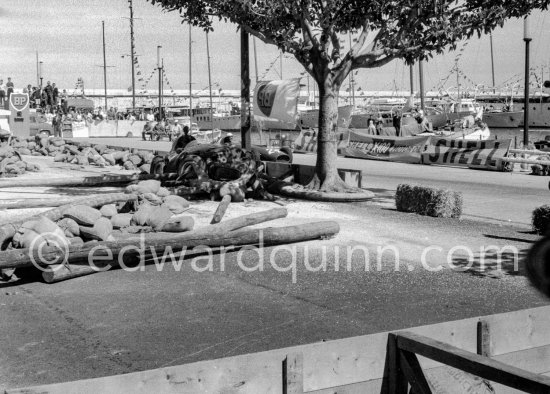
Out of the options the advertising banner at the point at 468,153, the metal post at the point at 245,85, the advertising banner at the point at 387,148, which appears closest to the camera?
the metal post at the point at 245,85

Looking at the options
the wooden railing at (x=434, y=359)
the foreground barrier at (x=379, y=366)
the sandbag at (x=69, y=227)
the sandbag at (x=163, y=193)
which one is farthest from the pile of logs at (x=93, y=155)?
the wooden railing at (x=434, y=359)

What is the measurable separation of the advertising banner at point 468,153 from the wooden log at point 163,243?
533 inches

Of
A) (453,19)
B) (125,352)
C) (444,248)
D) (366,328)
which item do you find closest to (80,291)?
(125,352)

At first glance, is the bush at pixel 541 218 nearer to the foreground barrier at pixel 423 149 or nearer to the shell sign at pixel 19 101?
the foreground barrier at pixel 423 149

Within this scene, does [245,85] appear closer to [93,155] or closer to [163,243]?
[93,155]

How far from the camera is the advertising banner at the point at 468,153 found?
25344mm

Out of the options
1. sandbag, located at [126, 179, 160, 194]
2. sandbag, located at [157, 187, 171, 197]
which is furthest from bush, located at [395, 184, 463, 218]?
sandbag, located at [126, 179, 160, 194]

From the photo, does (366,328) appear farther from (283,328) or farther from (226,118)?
(226,118)

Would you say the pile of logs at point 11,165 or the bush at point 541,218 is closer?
the bush at point 541,218

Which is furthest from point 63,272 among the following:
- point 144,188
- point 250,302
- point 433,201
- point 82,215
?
point 433,201

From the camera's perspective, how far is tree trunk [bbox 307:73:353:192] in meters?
17.7

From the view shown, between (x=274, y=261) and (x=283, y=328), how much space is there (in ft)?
10.3

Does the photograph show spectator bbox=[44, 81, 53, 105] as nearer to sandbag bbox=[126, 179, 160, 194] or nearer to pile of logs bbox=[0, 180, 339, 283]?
sandbag bbox=[126, 179, 160, 194]

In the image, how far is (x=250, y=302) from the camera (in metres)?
9.04
